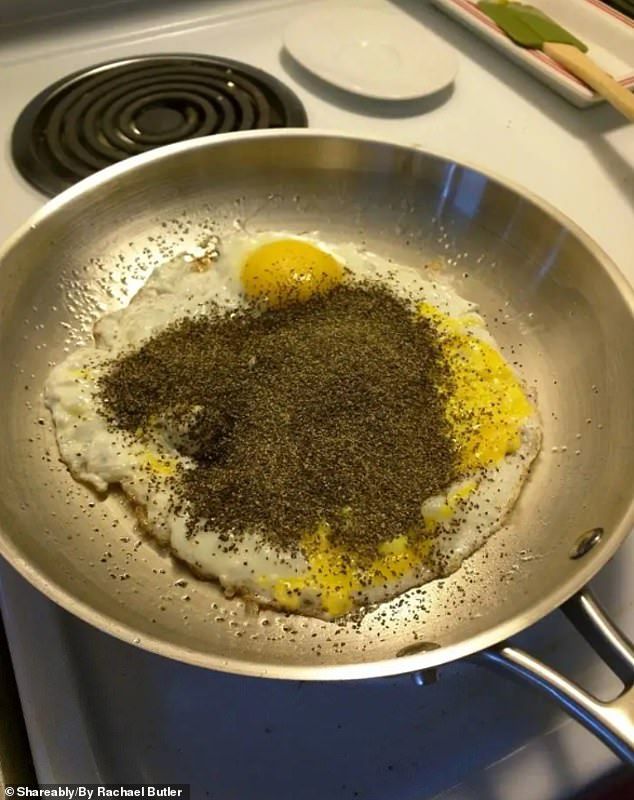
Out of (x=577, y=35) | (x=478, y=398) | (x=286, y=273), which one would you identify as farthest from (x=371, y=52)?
(x=478, y=398)

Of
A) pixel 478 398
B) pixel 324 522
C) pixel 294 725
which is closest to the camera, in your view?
pixel 294 725

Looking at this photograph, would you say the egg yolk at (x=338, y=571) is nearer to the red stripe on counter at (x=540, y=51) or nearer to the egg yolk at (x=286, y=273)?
the egg yolk at (x=286, y=273)

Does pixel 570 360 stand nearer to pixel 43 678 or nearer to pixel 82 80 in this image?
pixel 43 678

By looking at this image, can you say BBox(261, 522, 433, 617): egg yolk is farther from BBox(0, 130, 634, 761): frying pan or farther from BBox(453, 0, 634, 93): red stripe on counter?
BBox(453, 0, 634, 93): red stripe on counter

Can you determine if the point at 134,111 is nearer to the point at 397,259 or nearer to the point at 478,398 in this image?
the point at 397,259

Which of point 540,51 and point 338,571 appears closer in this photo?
point 338,571
